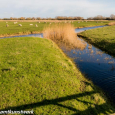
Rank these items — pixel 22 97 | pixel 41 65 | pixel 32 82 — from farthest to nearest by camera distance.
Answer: pixel 41 65
pixel 32 82
pixel 22 97

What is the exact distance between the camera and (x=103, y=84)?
6.96 meters

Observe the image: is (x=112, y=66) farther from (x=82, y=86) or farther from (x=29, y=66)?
(x=29, y=66)

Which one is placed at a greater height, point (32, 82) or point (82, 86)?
point (32, 82)

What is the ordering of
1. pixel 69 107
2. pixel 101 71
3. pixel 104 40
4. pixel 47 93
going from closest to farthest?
1. pixel 69 107
2. pixel 47 93
3. pixel 101 71
4. pixel 104 40

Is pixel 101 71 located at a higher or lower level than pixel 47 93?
lower

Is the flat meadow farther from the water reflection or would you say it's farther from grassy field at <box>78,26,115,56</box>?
grassy field at <box>78,26,115,56</box>

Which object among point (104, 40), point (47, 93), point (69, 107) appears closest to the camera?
point (69, 107)

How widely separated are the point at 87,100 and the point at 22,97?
342 centimetres

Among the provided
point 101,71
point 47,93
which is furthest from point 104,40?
point 47,93

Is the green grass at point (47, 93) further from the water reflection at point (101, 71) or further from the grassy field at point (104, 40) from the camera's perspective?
the grassy field at point (104, 40)

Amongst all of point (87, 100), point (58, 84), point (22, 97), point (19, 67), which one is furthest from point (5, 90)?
point (87, 100)

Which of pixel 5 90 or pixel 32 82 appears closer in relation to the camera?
pixel 5 90

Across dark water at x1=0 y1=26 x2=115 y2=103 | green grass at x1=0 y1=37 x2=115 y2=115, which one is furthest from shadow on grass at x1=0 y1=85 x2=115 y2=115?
dark water at x1=0 y1=26 x2=115 y2=103

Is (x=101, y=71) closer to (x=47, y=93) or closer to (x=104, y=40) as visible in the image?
(x=47, y=93)
